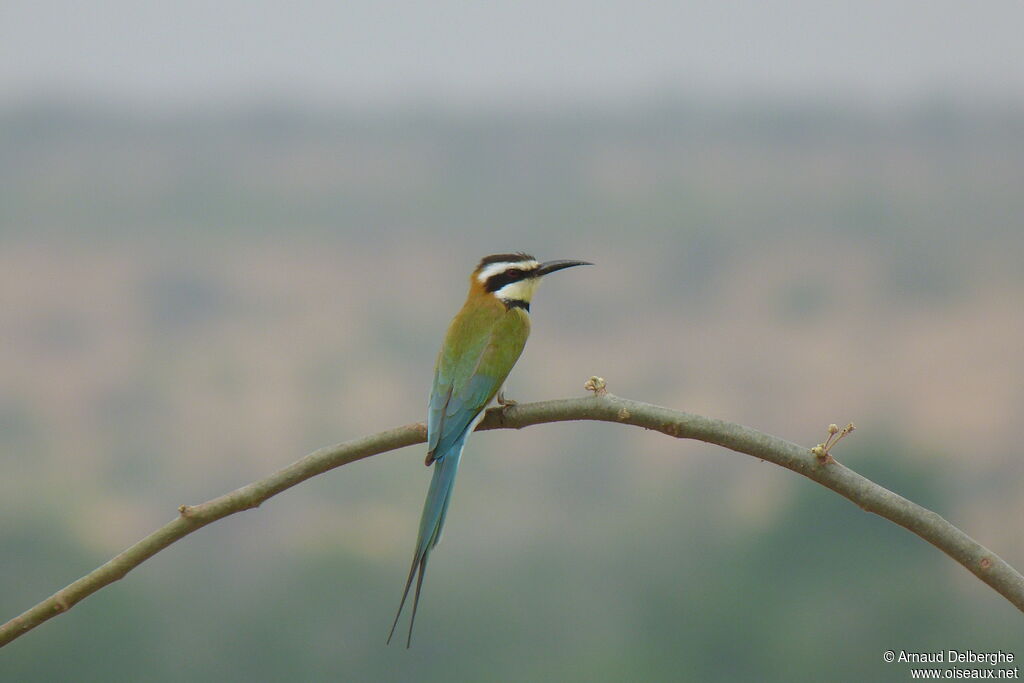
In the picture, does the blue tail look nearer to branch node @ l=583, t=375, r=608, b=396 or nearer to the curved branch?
the curved branch

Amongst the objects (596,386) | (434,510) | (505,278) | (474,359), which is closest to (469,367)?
(474,359)

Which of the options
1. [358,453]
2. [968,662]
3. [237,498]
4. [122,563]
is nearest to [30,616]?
[122,563]

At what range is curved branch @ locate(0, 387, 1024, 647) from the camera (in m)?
1.05

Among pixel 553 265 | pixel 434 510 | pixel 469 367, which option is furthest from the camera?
pixel 553 265

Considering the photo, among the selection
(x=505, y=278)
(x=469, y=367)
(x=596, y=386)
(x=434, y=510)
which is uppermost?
(x=505, y=278)

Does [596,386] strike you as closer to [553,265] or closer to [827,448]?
[827,448]

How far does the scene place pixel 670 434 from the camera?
1122 mm

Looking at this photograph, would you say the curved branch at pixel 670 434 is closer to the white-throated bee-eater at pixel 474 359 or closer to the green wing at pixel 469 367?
the white-throated bee-eater at pixel 474 359

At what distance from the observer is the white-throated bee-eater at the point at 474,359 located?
146 cm

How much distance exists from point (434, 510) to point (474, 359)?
0.40m

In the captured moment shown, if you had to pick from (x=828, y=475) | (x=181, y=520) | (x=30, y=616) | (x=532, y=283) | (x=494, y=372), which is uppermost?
(x=532, y=283)

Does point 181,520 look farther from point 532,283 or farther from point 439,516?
point 532,283

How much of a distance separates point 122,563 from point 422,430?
0.40 m

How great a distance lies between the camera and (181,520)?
1.12 m
